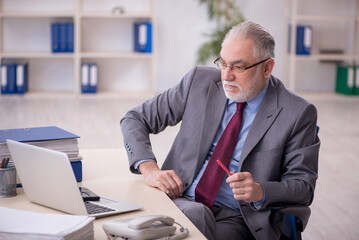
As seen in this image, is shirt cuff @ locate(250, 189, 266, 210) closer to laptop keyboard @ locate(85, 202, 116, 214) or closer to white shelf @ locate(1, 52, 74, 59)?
laptop keyboard @ locate(85, 202, 116, 214)

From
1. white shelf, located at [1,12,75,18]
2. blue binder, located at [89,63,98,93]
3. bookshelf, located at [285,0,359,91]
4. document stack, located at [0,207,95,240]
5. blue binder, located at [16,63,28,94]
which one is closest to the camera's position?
document stack, located at [0,207,95,240]

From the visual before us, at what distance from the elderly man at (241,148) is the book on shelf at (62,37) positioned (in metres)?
5.17

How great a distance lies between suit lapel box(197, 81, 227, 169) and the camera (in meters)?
2.17

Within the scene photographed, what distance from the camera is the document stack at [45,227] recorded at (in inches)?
52.6

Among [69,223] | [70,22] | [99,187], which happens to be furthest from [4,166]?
[70,22]

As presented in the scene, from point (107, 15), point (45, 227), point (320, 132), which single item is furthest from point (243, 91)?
point (107, 15)

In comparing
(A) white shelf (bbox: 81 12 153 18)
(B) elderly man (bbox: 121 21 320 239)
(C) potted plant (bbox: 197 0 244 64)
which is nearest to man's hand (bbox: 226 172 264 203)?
(B) elderly man (bbox: 121 21 320 239)

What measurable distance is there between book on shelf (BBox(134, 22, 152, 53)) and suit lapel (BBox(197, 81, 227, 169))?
17.0 ft

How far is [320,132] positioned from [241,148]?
3.81 meters

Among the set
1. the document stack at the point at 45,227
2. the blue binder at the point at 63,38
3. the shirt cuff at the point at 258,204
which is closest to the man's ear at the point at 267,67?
the shirt cuff at the point at 258,204

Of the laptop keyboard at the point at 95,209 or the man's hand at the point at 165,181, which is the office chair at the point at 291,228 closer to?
the man's hand at the point at 165,181

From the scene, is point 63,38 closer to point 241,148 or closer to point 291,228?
point 241,148

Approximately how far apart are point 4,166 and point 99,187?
0.29 meters

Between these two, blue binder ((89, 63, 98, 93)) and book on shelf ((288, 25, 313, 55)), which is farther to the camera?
book on shelf ((288, 25, 313, 55))
